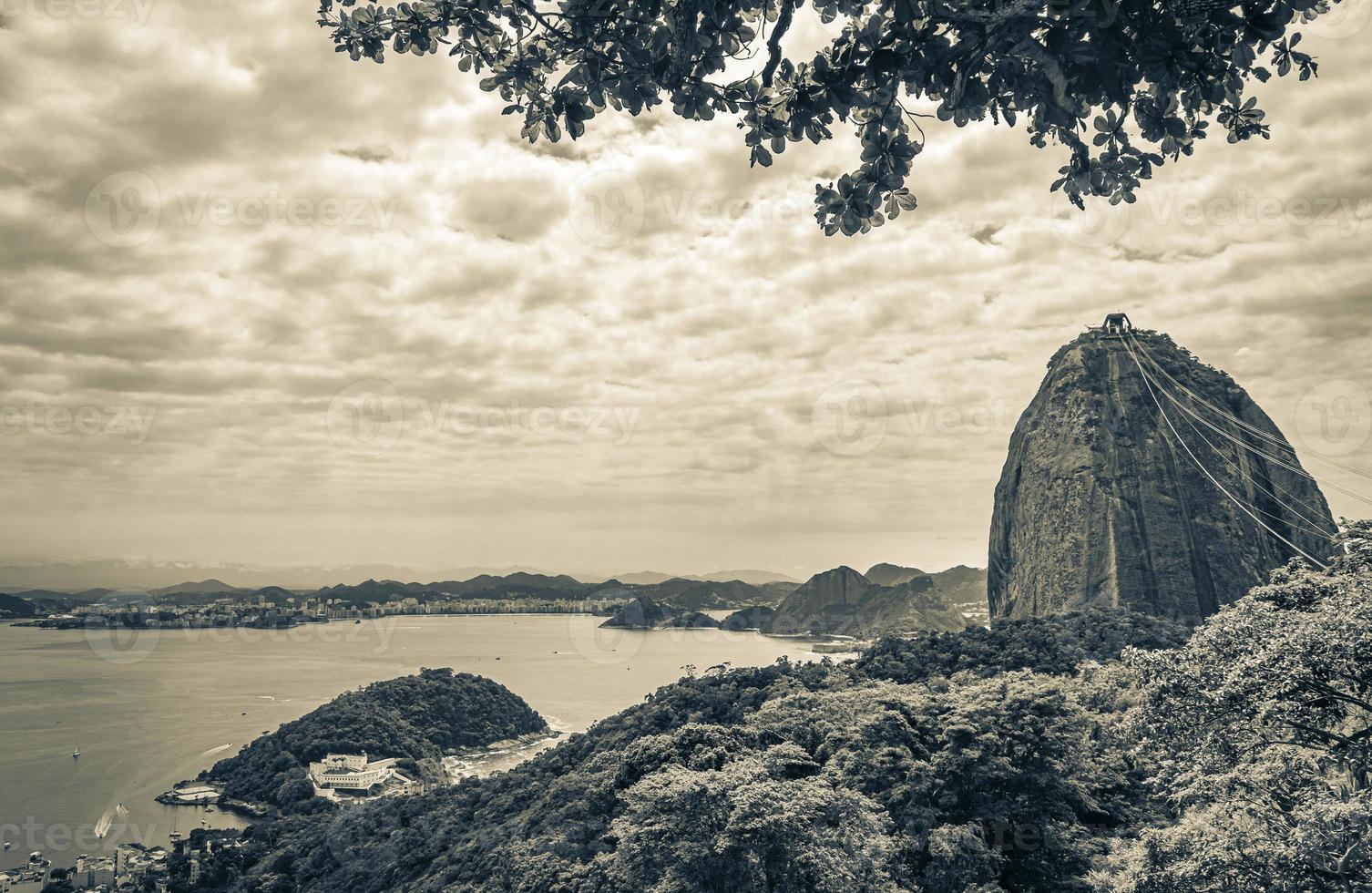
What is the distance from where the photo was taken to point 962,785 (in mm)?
18938

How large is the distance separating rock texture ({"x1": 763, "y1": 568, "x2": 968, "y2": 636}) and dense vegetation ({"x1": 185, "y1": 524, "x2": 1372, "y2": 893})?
78134 mm

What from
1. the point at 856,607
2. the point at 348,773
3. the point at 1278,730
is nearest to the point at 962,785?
the point at 1278,730

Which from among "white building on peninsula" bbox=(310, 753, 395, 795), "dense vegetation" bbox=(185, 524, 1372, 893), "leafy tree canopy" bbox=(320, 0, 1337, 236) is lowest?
"white building on peninsula" bbox=(310, 753, 395, 795)

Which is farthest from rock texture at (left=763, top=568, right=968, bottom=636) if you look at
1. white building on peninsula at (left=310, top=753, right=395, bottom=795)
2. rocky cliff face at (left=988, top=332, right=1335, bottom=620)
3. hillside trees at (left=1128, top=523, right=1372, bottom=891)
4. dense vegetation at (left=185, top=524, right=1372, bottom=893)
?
hillside trees at (left=1128, top=523, right=1372, bottom=891)

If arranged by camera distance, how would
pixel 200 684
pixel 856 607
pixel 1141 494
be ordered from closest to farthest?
pixel 1141 494
pixel 200 684
pixel 856 607

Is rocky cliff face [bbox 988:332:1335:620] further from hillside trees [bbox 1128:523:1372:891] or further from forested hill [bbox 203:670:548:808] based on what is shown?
hillside trees [bbox 1128:523:1372:891]

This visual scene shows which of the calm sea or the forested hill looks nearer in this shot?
the calm sea

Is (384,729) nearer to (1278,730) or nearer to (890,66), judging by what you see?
(1278,730)

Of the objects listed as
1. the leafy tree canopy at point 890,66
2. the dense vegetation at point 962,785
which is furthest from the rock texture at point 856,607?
the leafy tree canopy at point 890,66

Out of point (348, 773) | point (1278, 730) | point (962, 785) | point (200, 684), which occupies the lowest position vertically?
point (200, 684)

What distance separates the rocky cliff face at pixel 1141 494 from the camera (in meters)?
60.2

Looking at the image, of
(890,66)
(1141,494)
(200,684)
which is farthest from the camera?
(200,684)

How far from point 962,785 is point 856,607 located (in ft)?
424

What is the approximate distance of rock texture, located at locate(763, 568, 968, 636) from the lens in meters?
117
